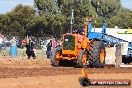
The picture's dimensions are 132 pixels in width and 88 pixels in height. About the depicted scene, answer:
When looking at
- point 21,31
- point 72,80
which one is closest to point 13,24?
point 21,31

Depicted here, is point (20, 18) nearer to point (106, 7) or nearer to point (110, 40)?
point (106, 7)

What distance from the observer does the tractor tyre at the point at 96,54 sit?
71.8ft

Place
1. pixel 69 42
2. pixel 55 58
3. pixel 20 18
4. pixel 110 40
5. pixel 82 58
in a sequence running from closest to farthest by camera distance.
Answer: pixel 82 58 < pixel 69 42 < pixel 55 58 < pixel 110 40 < pixel 20 18

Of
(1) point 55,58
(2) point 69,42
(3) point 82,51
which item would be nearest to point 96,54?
(3) point 82,51

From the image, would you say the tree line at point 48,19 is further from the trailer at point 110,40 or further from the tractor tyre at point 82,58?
the tractor tyre at point 82,58

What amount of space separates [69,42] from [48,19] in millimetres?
48419

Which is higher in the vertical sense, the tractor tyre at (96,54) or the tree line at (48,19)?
the tree line at (48,19)

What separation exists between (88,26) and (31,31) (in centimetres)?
4892

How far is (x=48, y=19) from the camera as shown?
70.7 m

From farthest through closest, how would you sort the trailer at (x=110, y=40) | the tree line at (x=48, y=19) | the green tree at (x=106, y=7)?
1. the green tree at (x=106, y=7)
2. the tree line at (x=48, y=19)
3. the trailer at (x=110, y=40)

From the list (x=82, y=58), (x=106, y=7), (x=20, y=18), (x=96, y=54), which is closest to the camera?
(x=82, y=58)

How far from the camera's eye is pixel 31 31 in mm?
71312

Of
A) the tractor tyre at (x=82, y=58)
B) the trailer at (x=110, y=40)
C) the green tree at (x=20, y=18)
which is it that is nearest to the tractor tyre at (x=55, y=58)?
the tractor tyre at (x=82, y=58)

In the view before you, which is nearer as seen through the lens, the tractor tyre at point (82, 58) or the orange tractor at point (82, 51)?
the tractor tyre at point (82, 58)
